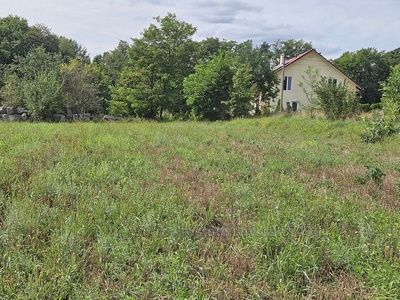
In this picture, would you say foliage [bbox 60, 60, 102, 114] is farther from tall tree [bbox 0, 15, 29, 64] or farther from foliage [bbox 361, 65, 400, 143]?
tall tree [bbox 0, 15, 29, 64]

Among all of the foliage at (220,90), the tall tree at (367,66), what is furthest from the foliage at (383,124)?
the tall tree at (367,66)

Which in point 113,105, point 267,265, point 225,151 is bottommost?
point 267,265

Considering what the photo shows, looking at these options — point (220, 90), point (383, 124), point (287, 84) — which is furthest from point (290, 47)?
point (383, 124)

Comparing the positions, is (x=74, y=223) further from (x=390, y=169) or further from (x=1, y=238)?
(x=390, y=169)

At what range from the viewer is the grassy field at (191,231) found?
2262mm

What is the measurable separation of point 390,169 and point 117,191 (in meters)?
5.84

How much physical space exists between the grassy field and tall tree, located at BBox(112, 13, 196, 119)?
58.6 feet

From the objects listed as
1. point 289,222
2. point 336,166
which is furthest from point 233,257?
point 336,166

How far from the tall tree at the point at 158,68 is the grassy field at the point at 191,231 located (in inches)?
703

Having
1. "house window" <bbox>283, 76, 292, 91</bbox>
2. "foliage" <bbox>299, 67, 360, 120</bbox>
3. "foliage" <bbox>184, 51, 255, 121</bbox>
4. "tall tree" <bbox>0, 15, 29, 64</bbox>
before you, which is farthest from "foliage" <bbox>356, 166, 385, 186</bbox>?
"tall tree" <bbox>0, 15, 29, 64</bbox>

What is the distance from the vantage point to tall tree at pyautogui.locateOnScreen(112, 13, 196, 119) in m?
22.8

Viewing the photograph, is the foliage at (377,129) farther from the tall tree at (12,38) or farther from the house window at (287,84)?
the tall tree at (12,38)

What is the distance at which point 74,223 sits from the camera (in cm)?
299

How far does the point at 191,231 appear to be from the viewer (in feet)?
10.2
